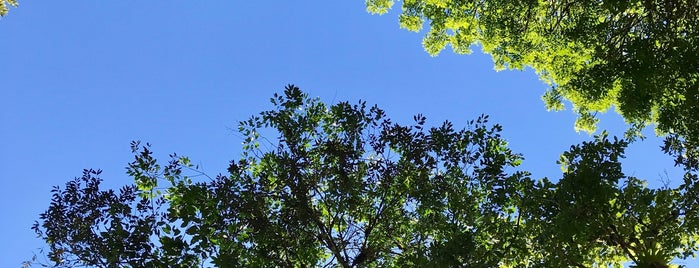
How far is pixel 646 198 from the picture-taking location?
977cm

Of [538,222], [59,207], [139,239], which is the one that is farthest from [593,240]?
[59,207]

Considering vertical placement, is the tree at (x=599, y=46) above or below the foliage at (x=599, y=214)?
above

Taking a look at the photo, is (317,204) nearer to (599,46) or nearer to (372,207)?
(372,207)

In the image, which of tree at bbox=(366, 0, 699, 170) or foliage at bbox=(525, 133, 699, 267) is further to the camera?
tree at bbox=(366, 0, 699, 170)

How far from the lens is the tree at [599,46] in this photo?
11.1 meters

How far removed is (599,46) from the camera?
1295 cm

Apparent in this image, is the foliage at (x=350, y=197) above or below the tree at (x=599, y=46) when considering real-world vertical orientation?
below

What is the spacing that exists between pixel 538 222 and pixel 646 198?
2164 millimetres

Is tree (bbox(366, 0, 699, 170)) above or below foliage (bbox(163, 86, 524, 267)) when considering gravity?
Answer: above

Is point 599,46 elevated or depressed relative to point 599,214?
elevated

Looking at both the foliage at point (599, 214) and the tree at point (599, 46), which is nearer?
the foliage at point (599, 214)

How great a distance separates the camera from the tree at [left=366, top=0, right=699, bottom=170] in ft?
36.5

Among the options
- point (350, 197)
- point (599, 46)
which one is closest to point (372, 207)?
point (350, 197)

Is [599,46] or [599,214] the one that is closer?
[599,214]
